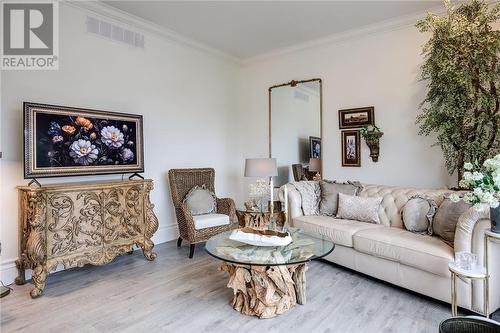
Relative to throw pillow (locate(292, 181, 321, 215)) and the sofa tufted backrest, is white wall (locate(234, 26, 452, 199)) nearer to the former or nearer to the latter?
the sofa tufted backrest

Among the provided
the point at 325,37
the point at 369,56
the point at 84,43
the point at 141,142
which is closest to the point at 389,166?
Answer: the point at 369,56

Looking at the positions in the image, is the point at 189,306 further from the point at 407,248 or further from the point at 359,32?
the point at 359,32

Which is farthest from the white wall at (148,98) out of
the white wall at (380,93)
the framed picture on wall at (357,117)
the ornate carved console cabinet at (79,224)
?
the framed picture on wall at (357,117)

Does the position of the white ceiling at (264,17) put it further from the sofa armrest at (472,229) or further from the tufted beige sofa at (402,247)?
the sofa armrest at (472,229)

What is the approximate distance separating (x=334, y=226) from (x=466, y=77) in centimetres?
201

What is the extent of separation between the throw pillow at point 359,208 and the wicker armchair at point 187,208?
1515 millimetres

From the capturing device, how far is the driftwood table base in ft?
8.03

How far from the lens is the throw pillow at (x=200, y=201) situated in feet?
13.9

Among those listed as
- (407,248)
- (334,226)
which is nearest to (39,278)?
(334,226)

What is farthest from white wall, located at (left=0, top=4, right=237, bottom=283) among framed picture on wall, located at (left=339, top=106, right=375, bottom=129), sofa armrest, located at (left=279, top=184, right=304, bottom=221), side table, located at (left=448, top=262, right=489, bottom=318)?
side table, located at (left=448, top=262, right=489, bottom=318)

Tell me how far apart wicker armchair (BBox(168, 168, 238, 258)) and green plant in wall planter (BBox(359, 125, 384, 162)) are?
2.07 meters

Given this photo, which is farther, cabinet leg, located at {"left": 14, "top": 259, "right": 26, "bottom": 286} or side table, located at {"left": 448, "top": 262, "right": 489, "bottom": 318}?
cabinet leg, located at {"left": 14, "top": 259, "right": 26, "bottom": 286}

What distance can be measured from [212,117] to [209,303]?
3.34m

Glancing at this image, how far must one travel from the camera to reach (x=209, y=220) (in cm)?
400
